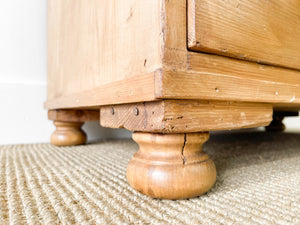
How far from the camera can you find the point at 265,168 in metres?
0.50

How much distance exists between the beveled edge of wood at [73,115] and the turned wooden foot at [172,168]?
1.56ft

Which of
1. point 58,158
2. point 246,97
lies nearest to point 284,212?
point 246,97

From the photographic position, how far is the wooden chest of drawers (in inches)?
11.5

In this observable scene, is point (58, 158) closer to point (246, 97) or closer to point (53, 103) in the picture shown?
point (53, 103)

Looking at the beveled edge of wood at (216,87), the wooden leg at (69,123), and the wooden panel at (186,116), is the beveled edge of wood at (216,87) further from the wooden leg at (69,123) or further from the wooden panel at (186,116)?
the wooden leg at (69,123)

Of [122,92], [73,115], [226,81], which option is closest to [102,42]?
[122,92]

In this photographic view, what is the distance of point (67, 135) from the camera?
0.78m

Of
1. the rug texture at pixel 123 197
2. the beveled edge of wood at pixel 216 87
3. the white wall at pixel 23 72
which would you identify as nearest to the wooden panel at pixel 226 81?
the beveled edge of wood at pixel 216 87

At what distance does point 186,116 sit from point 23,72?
2.70ft

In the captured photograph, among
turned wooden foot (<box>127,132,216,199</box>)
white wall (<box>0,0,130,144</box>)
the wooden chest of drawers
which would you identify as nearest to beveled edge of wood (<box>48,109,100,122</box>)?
white wall (<box>0,0,130,144</box>)

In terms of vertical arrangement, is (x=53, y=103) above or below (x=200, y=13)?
below

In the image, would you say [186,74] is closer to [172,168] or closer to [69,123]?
[172,168]

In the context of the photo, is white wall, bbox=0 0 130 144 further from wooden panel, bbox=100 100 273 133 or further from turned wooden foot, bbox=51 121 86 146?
wooden panel, bbox=100 100 273 133

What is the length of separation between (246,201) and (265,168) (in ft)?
0.70
